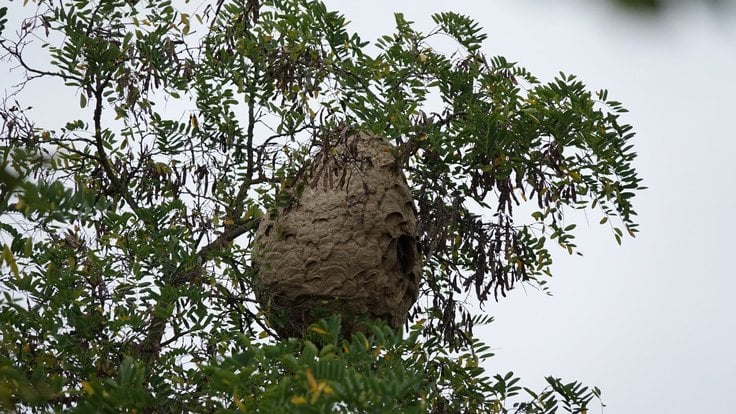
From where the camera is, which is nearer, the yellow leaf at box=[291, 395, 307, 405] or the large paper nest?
the yellow leaf at box=[291, 395, 307, 405]

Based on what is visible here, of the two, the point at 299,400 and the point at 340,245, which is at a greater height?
the point at 340,245

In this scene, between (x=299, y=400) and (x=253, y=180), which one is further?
(x=253, y=180)

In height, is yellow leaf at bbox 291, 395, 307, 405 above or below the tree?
below

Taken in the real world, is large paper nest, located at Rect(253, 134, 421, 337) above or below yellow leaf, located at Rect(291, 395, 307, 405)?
above

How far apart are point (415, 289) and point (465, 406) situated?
2.13ft

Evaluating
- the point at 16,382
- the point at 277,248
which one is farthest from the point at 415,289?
the point at 16,382

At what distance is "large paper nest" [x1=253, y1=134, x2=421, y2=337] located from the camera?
173 inches

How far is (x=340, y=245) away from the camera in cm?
441

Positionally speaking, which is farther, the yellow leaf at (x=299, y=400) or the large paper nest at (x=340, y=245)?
the large paper nest at (x=340, y=245)

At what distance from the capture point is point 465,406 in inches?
191

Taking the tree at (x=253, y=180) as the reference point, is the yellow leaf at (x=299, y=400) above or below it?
below

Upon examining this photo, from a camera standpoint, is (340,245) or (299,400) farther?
(340,245)

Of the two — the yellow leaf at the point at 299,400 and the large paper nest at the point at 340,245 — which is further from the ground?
the large paper nest at the point at 340,245

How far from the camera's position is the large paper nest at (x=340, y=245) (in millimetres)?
4402
